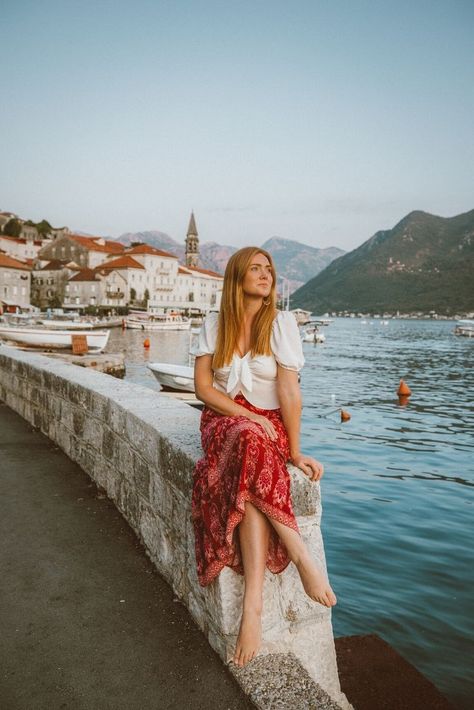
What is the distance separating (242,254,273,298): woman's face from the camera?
10.1 feet

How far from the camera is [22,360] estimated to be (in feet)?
25.3

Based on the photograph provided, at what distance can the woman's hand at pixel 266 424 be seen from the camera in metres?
2.72

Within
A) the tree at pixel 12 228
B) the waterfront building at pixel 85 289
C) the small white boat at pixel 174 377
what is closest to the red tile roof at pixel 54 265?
the waterfront building at pixel 85 289

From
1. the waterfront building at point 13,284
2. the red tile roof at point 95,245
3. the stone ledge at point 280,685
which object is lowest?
the stone ledge at point 280,685

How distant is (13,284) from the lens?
264 ft

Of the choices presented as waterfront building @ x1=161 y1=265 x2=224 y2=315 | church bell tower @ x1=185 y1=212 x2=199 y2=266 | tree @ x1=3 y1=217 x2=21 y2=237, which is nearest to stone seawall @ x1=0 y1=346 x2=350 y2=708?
waterfront building @ x1=161 y1=265 x2=224 y2=315

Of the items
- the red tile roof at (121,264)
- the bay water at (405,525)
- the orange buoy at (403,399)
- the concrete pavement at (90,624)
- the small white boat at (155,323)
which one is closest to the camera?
the concrete pavement at (90,624)

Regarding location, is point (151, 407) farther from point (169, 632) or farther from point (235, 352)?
point (169, 632)

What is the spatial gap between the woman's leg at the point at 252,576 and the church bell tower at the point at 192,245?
459ft

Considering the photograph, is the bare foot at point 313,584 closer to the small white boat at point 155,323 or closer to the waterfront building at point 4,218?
the small white boat at point 155,323

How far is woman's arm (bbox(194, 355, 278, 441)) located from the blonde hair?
0.07m

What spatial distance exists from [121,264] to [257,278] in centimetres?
10339

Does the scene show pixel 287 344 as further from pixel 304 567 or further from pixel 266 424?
pixel 304 567

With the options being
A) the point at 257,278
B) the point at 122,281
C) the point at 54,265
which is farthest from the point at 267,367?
the point at 54,265
